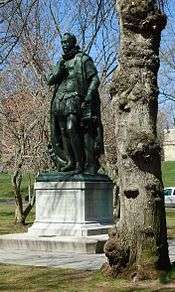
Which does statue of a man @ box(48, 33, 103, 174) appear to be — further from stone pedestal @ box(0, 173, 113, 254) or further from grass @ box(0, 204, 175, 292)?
grass @ box(0, 204, 175, 292)

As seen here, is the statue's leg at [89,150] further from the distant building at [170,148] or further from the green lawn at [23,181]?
the distant building at [170,148]

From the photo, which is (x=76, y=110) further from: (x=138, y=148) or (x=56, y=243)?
(x=138, y=148)

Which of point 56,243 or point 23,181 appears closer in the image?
point 56,243

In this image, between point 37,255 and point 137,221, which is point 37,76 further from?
point 137,221

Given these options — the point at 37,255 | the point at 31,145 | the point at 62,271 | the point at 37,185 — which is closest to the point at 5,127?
the point at 31,145

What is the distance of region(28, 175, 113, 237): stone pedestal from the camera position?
1285cm

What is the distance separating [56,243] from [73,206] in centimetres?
111

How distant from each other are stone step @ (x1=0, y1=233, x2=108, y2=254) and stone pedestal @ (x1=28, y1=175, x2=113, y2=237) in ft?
0.89

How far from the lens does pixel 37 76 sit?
24578 mm

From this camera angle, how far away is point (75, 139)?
43.6 feet

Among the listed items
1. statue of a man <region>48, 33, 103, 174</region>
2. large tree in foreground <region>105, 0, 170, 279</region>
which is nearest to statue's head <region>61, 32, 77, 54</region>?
statue of a man <region>48, 33, 103, 174</region>

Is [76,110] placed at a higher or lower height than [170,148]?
lower

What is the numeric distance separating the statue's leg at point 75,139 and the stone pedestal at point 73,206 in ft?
1.48

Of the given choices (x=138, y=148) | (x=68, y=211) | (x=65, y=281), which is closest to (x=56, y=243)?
(x=68, y=211)
